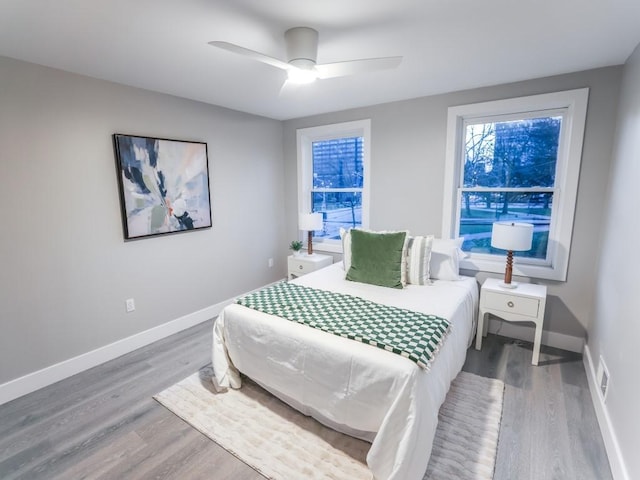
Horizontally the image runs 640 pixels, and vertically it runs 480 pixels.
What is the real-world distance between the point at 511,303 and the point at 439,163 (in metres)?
1.46

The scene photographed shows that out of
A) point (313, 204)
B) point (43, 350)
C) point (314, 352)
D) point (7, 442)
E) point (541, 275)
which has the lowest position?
point (7, 442)

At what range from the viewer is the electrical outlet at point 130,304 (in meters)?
2.82

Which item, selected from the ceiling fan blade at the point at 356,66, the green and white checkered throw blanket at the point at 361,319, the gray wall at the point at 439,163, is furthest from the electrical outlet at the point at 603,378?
the ceiling fan blade at the point at 356,66

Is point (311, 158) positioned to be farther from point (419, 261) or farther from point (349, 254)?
point (419, 261)

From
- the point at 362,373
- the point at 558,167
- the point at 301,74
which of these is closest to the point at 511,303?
the point at 558,167

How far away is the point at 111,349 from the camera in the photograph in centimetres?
273

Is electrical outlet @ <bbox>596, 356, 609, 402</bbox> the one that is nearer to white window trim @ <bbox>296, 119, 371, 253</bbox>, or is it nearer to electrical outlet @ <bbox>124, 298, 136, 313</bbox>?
white window trim @ <bbox>296, 119, 371, 253</bbox>

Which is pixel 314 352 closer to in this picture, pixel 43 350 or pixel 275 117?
pixel 43 350

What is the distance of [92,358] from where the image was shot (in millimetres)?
2617

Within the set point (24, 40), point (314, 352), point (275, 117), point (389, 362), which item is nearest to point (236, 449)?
point (314, 352)

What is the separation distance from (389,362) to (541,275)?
6.61ft

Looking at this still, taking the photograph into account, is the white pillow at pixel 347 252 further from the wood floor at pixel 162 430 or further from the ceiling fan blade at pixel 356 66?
the ceiling fan blade at pixel 356 66

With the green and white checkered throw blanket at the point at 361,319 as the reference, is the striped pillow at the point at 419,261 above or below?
above

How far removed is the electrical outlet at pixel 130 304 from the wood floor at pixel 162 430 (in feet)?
1.49
